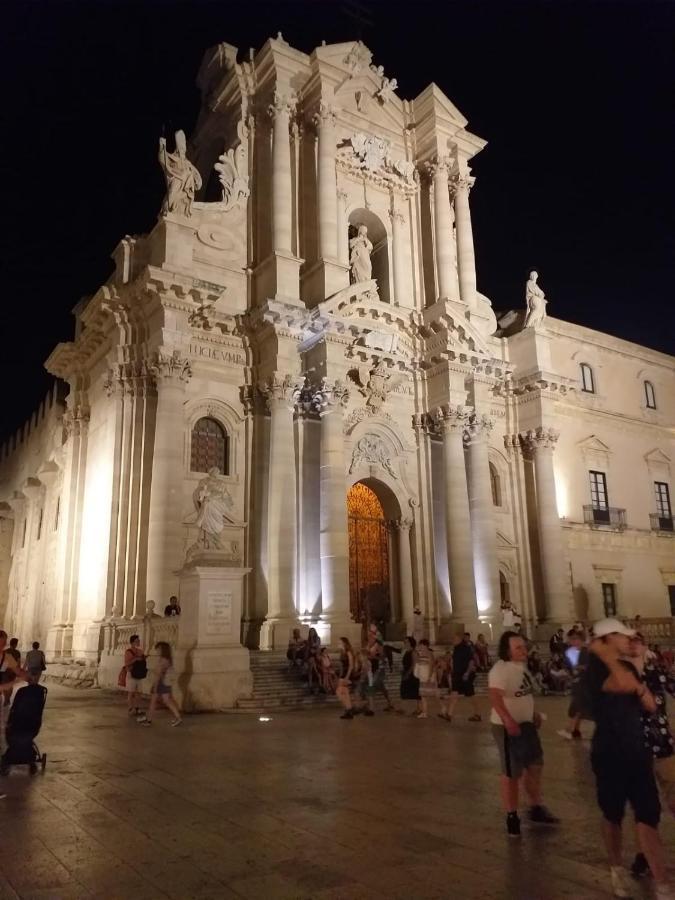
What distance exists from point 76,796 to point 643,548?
1127 inches

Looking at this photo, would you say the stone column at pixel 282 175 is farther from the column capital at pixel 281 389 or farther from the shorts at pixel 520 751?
the shorts at pixel 520 751

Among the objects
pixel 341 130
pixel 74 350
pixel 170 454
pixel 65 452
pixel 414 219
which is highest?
pixel 341 130

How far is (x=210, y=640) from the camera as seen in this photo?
15.1m

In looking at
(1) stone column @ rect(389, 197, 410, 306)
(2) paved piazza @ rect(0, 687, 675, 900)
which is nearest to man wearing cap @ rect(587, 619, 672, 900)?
(2) paved piazza @ rect(0, 687, 675, 900)

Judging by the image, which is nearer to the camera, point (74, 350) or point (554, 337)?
point (74, 350)

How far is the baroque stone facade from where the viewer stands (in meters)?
20.6

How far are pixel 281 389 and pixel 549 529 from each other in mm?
12039

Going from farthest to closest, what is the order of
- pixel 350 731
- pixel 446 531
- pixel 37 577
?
pixel 37 577 < pixel 446 531 < pixel 350 731

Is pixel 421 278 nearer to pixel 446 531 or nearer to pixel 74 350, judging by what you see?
pixel 446 531

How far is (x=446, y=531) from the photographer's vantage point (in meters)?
24.5

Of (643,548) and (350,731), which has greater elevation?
(643,548)

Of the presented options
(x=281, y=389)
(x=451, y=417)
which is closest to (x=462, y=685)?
(x=281, y=389)

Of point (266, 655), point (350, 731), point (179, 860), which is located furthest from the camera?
point (266, 655)

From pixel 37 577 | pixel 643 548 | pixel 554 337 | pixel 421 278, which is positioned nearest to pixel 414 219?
pixel 421 278
